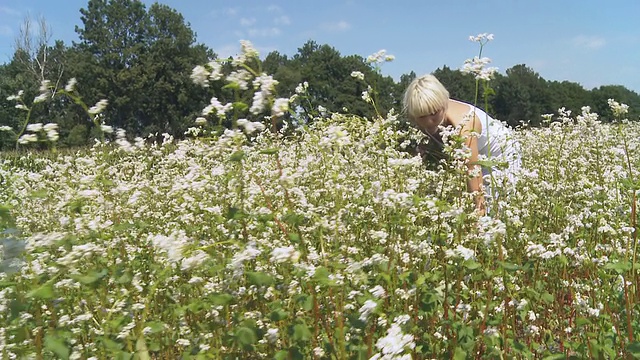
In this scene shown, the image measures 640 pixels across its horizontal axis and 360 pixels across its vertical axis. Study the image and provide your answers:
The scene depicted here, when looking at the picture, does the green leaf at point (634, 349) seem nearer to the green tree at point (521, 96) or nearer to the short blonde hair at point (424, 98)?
the short blonde hair at point (424, 98)

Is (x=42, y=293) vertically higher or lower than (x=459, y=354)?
higher

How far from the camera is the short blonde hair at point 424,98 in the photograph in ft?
15.8

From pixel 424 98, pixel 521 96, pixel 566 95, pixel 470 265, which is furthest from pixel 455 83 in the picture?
pixel 470 265

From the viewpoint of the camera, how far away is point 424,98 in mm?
4805

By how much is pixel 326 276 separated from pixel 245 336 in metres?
0.31

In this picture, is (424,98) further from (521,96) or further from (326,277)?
(521,96)

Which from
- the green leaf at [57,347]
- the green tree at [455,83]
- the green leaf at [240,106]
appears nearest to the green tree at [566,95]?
the green tree at [455,83]

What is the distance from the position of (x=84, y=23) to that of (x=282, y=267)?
5520 centimetres

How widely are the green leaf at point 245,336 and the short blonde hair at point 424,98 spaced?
11.3ft

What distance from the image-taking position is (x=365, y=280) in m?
1.87

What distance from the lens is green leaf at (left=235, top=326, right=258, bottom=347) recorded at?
1.67 m

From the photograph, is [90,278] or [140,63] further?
[140,63]

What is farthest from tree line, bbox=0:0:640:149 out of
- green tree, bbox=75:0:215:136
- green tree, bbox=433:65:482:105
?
green tree, bbox=433:65:482:105

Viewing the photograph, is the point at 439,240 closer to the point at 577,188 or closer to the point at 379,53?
the point at 379,53
